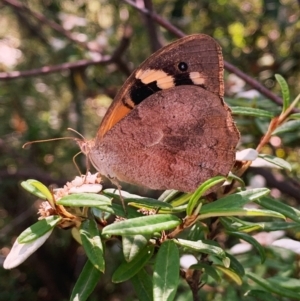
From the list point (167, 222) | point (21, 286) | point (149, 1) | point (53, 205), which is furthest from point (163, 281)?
point (21, 286)

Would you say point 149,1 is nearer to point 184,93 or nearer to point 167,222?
point 184,93

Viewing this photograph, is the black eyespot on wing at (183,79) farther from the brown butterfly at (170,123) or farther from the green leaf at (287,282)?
the green leaf at (287,282)

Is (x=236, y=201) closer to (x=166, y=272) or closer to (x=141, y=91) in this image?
(x=166, y=272)

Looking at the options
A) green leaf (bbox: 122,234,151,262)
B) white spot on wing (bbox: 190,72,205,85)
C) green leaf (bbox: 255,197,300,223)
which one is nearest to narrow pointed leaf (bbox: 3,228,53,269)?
green leaf (bbox: 122,234,151,262)

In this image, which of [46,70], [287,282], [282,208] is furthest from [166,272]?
[46,70]

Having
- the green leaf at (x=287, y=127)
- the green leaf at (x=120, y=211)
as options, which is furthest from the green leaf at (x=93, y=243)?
the green leaf at (x=287, y=127)
